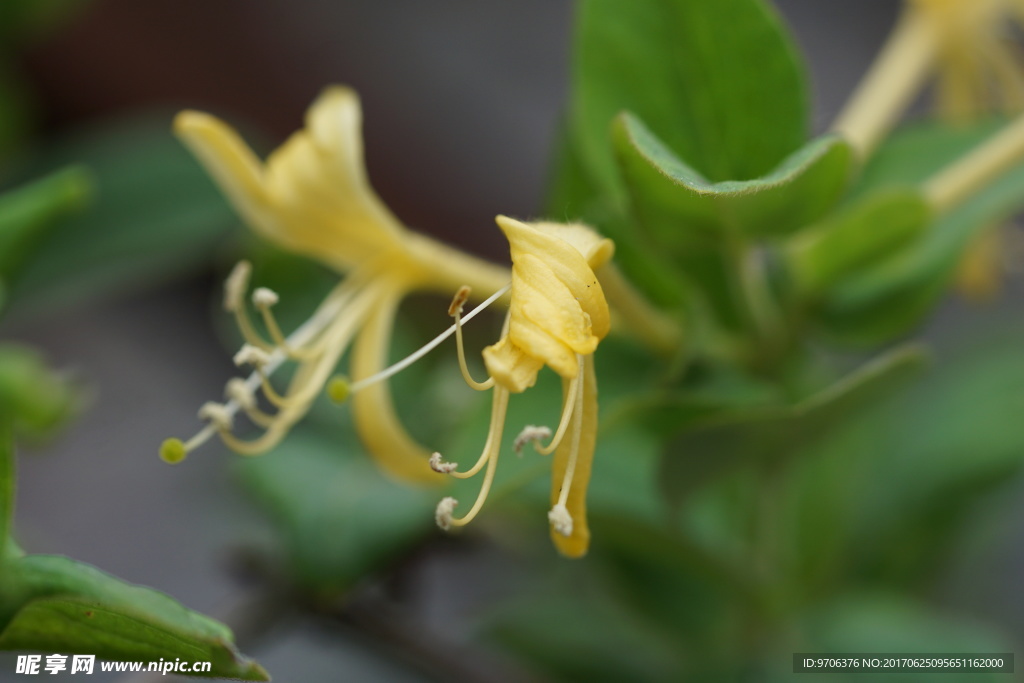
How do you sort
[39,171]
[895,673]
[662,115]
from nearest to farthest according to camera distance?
1. [662,115]
2. [895,673]
3. [39,171]

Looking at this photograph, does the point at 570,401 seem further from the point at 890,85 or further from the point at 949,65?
the point at 949,65

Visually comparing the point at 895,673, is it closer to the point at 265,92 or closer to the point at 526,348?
the point at 526,348

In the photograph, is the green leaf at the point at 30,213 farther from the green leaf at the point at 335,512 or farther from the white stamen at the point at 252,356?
the green leaf at the point at 335,512

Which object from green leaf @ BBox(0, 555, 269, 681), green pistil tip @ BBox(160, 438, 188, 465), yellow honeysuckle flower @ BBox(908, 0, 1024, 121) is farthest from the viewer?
yellow honeysuckle flower @ BBox(908, 0, 1024, 121)

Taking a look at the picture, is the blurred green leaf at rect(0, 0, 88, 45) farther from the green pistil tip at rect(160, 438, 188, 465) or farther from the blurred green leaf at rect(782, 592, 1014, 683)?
the blurred green leaf at rect(782, 592, 1014, 683)

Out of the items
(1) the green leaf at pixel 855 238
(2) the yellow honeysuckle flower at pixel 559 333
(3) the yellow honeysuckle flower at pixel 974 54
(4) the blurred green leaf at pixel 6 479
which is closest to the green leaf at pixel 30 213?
(4) the blurred green leaf at pixel 6 479

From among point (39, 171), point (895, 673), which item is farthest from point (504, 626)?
point (39, 171)

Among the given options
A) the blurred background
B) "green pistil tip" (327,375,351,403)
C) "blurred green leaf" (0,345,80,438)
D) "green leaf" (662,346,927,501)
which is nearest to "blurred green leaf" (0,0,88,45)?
the blurred background
